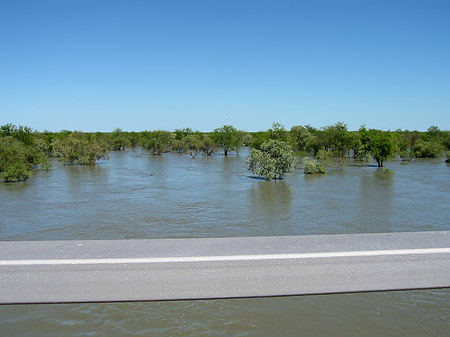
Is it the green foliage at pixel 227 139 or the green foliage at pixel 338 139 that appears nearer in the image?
the green foliage at pixel 338 139

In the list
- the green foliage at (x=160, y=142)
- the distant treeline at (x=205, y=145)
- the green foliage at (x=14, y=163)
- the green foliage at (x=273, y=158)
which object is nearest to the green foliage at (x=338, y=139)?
the distant treeline at (x=205, y=145)

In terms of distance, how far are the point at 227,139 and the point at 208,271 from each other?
51.1 metres

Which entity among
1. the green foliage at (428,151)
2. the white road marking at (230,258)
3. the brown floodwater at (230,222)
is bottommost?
the brown floodwater at (230,222)

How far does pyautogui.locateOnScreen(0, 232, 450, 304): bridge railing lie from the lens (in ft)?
10.6

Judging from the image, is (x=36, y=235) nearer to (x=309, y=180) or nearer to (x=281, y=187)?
(x=281, y=187)

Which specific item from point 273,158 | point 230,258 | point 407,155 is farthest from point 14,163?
point 407,155

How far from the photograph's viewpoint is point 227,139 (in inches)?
2133

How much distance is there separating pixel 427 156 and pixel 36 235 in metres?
46.0

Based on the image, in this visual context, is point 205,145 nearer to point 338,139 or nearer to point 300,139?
point 300,139

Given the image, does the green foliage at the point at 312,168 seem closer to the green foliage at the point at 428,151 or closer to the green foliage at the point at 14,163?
the green foliage at the point at 14,163

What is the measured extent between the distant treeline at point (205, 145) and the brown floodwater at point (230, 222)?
8.19 feet

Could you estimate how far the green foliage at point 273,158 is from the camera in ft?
76.4

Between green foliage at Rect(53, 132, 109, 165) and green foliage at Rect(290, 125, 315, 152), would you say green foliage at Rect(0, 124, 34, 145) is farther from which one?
green foliage at Rect(290, 125, 315, 152)

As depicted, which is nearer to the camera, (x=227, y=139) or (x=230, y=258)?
(x=230, y=258)
